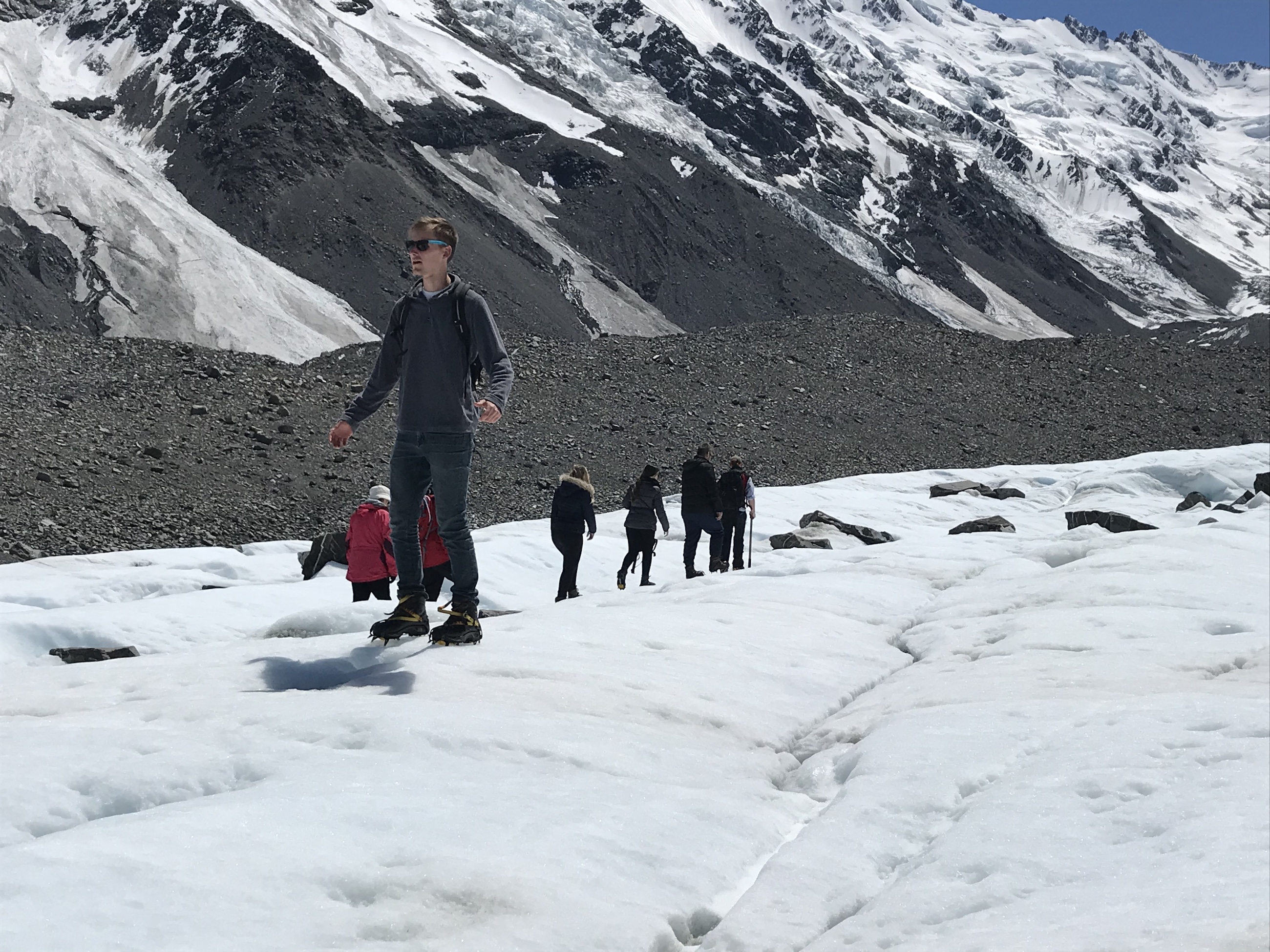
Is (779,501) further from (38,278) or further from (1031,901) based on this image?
(38,278)

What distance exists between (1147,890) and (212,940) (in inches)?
123

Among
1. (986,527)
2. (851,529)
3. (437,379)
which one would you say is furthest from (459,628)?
(986,527)

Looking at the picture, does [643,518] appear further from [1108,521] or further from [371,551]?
[1108,521]

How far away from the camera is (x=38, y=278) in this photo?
59.1 meters

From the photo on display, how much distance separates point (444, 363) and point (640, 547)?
351 inches

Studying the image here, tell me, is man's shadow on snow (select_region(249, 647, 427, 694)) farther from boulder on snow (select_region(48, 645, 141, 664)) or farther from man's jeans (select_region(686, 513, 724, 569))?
man's jeans (select_region(686, 513, 724, 569))

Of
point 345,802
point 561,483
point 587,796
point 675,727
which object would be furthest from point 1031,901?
point 561,483

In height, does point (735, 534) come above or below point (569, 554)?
above

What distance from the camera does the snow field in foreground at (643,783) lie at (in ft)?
11.8

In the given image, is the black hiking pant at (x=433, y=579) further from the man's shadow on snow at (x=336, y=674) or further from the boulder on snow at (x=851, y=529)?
the boulder on snow at (x=851, y=529)

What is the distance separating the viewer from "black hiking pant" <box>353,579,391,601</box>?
34.5 feet

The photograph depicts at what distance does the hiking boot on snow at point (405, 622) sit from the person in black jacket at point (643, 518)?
7.94 metres

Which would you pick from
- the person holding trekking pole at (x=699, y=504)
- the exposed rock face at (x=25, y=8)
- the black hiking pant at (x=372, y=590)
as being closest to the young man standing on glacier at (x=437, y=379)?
the black hiking pant at (x=372, y=590)

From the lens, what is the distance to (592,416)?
1198 inches
